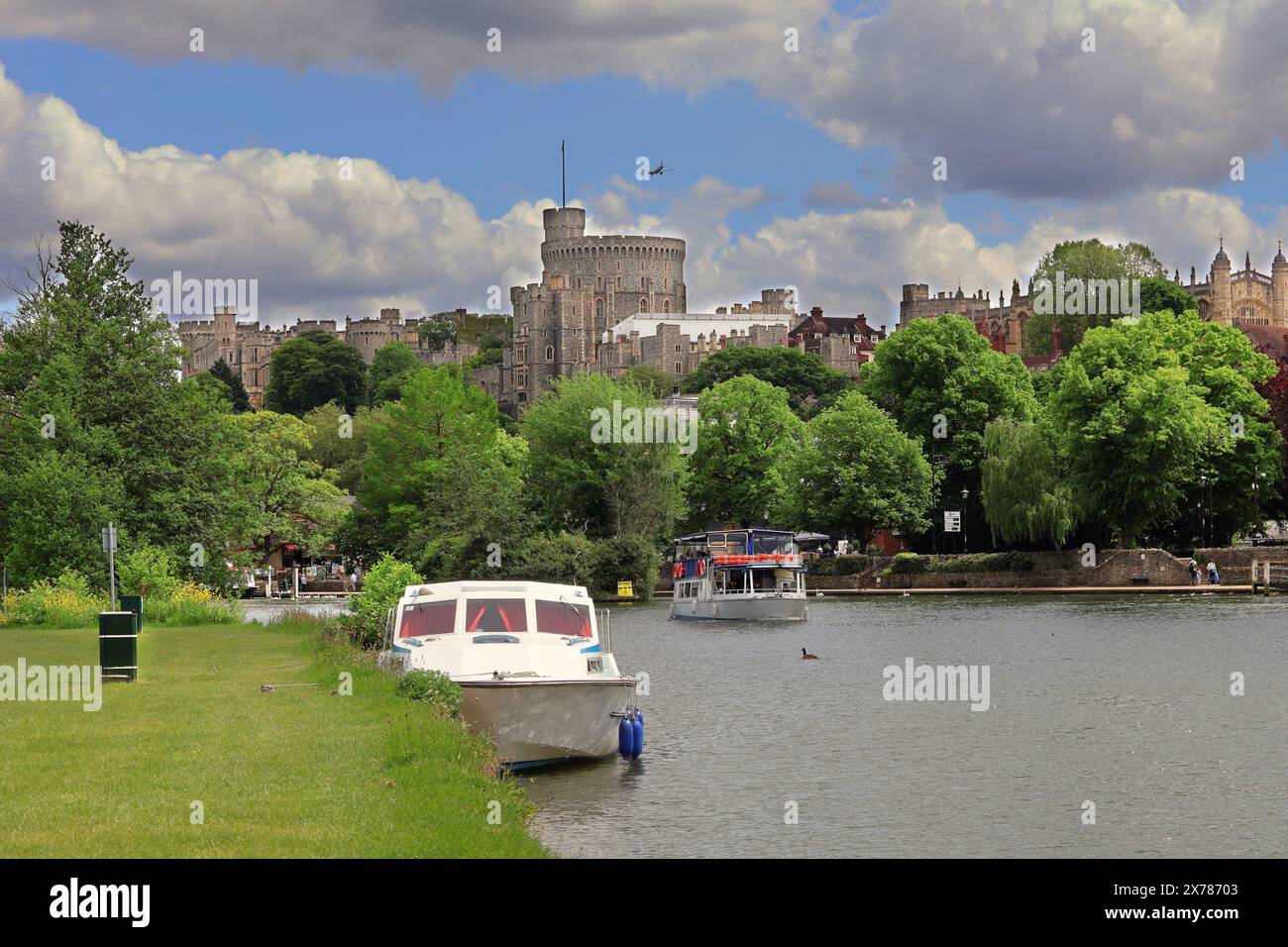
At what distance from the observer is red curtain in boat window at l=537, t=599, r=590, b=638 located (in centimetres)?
2923

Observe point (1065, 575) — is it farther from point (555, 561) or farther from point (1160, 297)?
point (1160, 297)

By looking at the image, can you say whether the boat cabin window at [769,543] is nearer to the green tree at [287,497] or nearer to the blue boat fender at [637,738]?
the green tree at [287,497]

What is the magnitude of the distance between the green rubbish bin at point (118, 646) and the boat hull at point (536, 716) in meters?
6.63

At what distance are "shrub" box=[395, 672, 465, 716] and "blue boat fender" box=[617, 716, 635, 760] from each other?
9.85 ft

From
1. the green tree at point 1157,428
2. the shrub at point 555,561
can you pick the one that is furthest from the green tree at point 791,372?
the shrub at point 555,561

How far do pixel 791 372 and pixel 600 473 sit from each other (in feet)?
266

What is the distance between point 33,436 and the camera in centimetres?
5725

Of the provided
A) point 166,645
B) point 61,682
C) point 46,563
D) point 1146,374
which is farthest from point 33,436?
point 1146,374

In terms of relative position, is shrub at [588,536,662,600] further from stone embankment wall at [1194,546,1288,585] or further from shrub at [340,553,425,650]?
shrub at [340,553,425,650]

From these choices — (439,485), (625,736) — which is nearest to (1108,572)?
(439,485)

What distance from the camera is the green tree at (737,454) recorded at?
109 metres

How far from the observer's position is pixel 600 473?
317ft
